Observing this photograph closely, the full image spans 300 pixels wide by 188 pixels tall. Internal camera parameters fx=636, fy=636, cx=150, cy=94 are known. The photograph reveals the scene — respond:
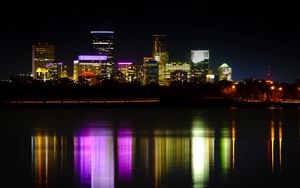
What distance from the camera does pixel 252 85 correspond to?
111688 mm

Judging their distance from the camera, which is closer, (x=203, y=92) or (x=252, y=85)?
(x=203, y=92)

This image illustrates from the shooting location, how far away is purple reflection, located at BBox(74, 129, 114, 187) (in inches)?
608

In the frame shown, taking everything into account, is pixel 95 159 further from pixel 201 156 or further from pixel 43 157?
pixel 201 156

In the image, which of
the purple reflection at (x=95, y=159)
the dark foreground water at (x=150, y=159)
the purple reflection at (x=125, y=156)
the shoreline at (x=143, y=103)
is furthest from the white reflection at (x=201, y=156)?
the shoreline at (x=143, y=103)

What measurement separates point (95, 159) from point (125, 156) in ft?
4.19

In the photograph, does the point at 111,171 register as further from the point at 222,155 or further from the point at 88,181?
the point at 222,155

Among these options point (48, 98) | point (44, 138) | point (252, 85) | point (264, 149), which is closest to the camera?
point (264, 149)

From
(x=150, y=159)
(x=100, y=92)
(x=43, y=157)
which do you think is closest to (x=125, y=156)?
(x=150, y=159)

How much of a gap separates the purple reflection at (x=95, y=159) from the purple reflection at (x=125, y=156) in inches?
9.8

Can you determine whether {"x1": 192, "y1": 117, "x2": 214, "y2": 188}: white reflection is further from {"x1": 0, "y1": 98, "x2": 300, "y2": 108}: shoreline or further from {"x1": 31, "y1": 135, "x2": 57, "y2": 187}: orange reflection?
{"x1": 0, "y1": 98, "x2": 300, "y2": 108}: shoreline

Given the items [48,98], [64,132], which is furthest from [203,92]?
[64,132]

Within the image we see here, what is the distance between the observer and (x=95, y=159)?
1917 cm

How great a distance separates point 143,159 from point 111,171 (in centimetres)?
273

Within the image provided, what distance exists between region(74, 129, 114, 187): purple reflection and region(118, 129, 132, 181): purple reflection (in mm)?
249
